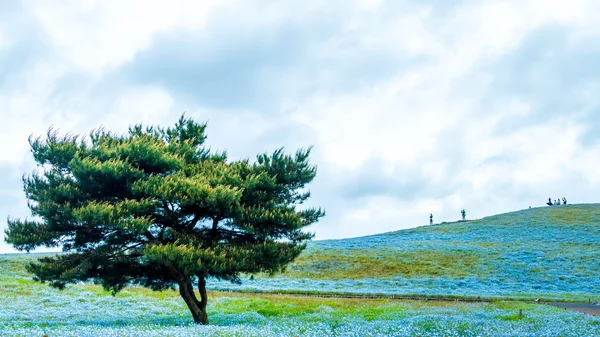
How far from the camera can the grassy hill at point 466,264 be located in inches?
2177

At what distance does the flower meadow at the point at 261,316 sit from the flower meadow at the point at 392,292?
2.7 inches

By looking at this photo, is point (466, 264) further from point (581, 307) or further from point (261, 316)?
point (261, 316)

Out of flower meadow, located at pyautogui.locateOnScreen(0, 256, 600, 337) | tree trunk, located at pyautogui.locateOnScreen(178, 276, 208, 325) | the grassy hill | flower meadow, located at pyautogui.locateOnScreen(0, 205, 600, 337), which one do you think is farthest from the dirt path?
tree trunk, located at pyautogui.locateOnScreen(178, 276, 208, 325)

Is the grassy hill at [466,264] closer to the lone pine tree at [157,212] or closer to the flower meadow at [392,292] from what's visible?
the flower meadow at [392,292]

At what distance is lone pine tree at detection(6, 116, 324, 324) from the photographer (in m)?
25.9

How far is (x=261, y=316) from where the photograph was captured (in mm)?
34312

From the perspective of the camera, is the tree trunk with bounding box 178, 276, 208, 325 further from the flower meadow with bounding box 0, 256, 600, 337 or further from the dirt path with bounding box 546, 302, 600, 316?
the dirt path with bounding box 546, 302, 600, 316

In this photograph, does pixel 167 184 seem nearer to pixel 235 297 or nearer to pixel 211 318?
pixel 211 318

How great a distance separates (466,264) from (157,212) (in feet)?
158

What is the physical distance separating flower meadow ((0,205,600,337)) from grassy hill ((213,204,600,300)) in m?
0.14

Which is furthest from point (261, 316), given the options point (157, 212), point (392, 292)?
point (392, 292)

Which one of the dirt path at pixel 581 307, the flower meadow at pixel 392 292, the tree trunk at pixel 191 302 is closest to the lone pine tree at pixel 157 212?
the tree trunk at pixel 191 302

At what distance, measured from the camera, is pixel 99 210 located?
24.9 m

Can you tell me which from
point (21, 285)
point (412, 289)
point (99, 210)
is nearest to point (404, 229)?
point (412, 289)
